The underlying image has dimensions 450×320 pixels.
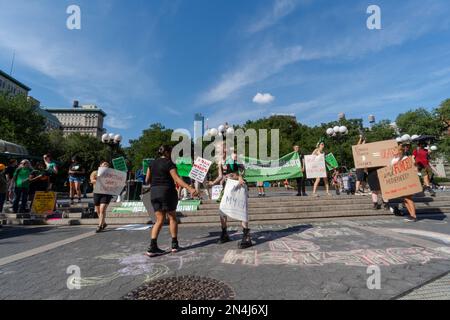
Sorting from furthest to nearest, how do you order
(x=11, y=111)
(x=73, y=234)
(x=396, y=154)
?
(x=11, y=111), (x=396, y=154), (x=73, y=234)

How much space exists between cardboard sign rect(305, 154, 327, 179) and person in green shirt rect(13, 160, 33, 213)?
10.8m

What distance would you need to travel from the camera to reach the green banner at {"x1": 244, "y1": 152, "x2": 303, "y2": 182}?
12.4 m

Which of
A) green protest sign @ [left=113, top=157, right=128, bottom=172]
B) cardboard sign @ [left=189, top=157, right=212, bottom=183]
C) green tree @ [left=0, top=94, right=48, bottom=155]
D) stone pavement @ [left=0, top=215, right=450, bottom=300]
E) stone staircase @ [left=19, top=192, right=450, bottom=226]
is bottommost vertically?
stone pavement @ [left=0, top=215, right=450, bottom=300]

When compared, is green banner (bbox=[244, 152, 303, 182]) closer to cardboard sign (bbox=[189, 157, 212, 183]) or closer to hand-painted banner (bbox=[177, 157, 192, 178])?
hand-painted banner (bbox=[177, 157, 192, 178])

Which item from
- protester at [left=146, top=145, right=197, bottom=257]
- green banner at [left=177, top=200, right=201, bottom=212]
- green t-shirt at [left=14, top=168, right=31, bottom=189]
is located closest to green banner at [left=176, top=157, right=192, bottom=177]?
green banner at [left=177, top=200, right=201, bottom=212]

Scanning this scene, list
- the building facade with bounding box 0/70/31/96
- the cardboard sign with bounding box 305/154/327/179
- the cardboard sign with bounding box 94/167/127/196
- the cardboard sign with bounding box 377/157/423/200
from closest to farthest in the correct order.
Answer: the cardboard sign with bounding box 94/167/127/196 → the cardboard sign with bounding box 377/157/423/200 → the cardboard sign with bounding box 305/154/327/179 → the building facade with bounding box 0/70/31/96

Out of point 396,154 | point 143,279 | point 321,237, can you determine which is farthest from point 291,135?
point 143,279

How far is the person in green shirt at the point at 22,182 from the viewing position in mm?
8781

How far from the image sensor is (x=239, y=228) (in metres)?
7.03

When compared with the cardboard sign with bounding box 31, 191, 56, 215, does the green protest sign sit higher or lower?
higher
